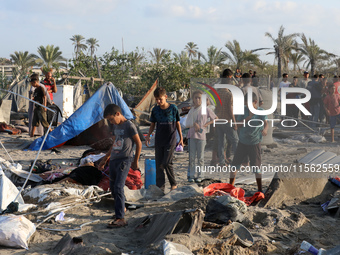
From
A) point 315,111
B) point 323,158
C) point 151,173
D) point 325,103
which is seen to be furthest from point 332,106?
point 151,173

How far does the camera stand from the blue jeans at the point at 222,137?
300 inches

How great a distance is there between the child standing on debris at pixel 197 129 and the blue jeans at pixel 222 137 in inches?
12.3

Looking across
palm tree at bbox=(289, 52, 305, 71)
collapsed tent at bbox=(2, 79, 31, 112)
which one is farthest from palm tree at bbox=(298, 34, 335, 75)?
collapsed tent at bbox=(2, 79, 31, 112)

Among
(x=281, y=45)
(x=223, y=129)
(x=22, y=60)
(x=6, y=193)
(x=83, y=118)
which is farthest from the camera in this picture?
(x=22, y=60)

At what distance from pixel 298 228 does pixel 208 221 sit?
1.01 m

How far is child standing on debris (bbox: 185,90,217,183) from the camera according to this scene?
24.5ft

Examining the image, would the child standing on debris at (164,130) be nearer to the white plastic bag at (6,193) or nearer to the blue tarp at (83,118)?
the white plastic bag at (6,193)

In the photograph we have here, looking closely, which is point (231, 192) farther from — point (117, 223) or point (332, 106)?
point (332, 106)

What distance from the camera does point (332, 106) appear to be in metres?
10.8

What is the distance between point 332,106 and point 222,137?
428 cm

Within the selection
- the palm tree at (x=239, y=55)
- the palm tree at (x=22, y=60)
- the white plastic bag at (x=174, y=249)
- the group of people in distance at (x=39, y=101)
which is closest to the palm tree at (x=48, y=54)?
the palm tree at (x=22, y=60)

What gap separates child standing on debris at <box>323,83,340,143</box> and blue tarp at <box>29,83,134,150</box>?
184 inches

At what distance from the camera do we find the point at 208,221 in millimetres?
4973

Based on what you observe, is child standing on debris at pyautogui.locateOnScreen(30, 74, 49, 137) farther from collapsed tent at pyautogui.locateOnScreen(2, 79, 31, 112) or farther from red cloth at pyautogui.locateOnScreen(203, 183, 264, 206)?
collapsed tent at pyautogui.locateOnScreen(2, 79, 31, 112)
